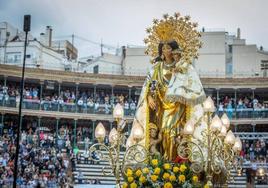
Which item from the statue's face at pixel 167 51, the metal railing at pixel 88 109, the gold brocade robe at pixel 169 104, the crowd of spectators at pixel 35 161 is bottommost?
the crowd of spectators at pixel 35 161

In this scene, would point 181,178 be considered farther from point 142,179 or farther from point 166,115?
point 166,115

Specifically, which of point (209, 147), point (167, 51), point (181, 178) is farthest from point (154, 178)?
point (167, 51)

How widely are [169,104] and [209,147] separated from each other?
2.20m

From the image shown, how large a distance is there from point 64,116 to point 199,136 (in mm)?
31651

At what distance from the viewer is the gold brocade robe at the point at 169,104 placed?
12.2 meters

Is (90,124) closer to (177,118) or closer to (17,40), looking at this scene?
(17,40)

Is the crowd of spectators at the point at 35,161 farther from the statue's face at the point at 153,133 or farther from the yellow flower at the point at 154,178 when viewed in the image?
the yellow flower at the point at 154,178

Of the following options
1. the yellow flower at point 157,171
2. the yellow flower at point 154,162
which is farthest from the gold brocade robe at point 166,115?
the yellow flower at point 157,171

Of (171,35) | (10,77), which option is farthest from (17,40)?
(171,35)

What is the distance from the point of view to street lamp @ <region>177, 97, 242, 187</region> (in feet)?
34.9

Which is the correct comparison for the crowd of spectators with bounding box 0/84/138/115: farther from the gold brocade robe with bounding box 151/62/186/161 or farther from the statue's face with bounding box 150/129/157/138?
the statue's face with bounding box 150/129/157/138

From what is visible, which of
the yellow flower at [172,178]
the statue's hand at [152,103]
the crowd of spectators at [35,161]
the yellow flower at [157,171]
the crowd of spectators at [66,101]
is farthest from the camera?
the crowd of spectators at [66,101]

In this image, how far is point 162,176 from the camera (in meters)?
10.5

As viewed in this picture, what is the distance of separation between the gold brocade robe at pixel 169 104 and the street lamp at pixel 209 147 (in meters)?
0.50
